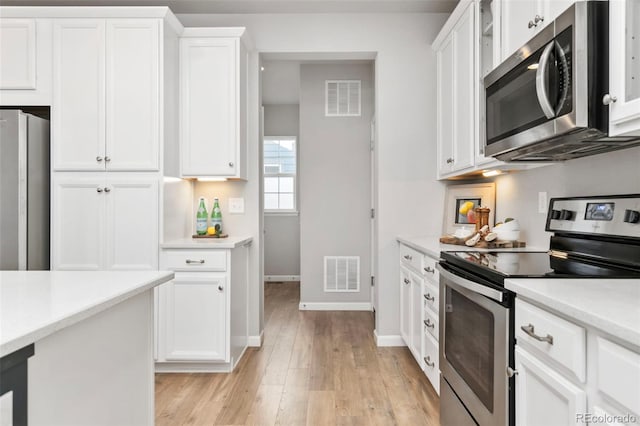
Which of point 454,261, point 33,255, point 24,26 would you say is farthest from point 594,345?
point 24,26

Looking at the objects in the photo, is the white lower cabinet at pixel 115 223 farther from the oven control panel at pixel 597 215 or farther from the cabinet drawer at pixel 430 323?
the oven control panel at pixel 597 215

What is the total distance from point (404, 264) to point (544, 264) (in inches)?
61.7

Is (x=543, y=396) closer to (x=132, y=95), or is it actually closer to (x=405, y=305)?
(x=405, y=305)

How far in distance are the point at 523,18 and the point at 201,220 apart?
2.45 m

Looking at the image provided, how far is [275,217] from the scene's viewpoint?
6402 mm

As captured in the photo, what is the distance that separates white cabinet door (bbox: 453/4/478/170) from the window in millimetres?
3892

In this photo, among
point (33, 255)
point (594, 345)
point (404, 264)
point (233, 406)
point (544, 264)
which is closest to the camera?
point (594, 345)

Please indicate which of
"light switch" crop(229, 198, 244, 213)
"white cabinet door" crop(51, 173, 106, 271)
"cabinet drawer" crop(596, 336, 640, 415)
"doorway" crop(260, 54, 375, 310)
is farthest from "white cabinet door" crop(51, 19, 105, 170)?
"cabinet drawer" crop(596, 336, 640, 415)

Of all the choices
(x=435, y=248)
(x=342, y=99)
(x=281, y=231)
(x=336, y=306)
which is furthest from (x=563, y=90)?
(x=281, y=231)

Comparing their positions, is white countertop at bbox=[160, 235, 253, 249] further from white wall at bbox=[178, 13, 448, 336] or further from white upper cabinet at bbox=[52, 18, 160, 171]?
white wall at bbox=[178, 13, 448, 336]

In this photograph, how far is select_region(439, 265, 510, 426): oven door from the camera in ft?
4.44

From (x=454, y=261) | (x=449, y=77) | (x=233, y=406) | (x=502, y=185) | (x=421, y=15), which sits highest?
(x=421, y=15)

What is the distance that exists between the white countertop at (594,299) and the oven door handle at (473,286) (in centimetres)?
6

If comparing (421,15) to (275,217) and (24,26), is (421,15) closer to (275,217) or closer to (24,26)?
(24,26)
